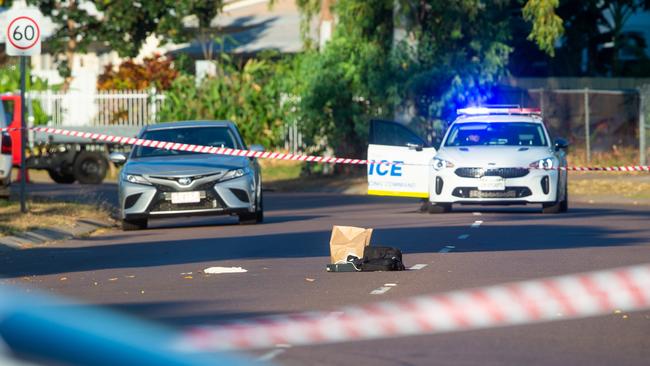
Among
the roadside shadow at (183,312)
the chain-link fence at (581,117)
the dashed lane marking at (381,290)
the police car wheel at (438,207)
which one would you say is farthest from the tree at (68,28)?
the roadside shadow at (183,312)

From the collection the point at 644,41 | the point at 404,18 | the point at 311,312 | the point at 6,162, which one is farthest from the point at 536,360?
the point at 644,41

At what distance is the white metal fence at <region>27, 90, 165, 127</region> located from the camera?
41.8 meters

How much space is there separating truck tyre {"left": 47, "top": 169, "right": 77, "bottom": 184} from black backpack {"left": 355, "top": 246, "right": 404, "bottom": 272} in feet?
75.9

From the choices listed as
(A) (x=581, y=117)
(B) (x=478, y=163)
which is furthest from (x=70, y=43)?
(B) (x=478, y=163)

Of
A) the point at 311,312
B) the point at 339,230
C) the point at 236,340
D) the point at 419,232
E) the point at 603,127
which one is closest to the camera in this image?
the point at 236,340

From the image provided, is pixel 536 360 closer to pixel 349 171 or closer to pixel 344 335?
pixel 344 335

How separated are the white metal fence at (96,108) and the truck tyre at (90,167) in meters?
6.16

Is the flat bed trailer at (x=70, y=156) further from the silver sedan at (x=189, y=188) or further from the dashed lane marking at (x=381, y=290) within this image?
the dashed lane marking at (x=381, y=290)

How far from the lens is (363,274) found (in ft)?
41.5

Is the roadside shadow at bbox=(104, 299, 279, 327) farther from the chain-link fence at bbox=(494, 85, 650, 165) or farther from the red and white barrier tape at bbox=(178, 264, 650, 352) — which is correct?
the chain-link fence at bbox=(494, 85, 650, 165)

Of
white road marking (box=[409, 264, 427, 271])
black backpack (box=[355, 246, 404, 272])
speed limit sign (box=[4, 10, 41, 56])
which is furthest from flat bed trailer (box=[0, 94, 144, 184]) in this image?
black backpack (box=[355, 246, 404, 272])

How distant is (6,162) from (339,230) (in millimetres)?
10993

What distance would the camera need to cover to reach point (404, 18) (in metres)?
34.1

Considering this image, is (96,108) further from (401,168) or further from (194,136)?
(194,136)
